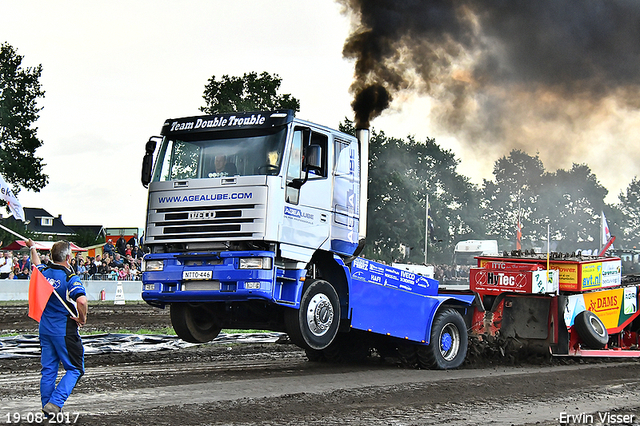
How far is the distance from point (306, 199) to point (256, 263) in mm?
1188

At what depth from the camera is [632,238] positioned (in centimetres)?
8250

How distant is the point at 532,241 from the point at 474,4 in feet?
200

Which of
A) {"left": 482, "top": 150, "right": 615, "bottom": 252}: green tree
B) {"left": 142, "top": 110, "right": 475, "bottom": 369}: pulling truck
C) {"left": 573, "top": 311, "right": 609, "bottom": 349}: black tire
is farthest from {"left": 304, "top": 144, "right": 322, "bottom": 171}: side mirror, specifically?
{"left": 482, "top": 150, "right": 615, "bottom": 252}: green tree

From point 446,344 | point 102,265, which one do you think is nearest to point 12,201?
point 446,344

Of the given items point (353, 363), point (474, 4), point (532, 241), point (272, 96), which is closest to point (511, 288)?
point (353, 363)

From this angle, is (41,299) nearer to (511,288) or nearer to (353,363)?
(353,363)

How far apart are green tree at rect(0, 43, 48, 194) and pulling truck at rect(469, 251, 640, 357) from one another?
3704cm

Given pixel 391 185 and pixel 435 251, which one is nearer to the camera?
pixel 391 185

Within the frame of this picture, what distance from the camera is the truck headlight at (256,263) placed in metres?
9.16

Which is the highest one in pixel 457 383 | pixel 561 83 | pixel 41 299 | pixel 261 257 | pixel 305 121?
pixel 561 83

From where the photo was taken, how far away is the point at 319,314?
383 inches

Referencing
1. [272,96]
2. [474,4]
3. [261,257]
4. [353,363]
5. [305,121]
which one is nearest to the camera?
[261,257]

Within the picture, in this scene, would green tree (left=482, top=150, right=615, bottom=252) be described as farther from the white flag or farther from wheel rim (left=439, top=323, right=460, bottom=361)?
the white flag

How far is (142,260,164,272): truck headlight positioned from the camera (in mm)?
9688
